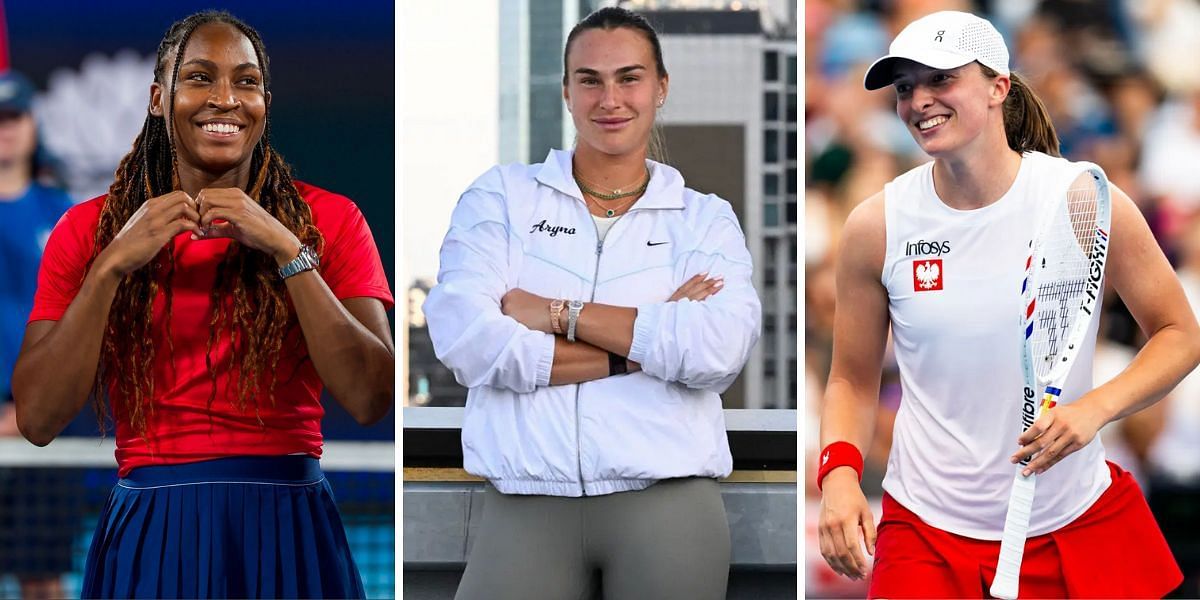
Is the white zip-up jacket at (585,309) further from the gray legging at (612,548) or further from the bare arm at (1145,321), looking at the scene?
the bare arm at (1145,321)

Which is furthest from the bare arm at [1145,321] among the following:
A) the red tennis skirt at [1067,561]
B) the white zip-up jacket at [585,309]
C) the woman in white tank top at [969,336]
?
the white zip-up jacket at [585,309]

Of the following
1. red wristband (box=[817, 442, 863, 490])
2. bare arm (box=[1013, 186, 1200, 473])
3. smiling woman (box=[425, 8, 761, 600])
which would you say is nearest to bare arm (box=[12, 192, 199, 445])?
smiling woman (box=[425, 8, 761, 600])

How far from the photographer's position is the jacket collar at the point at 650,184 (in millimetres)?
3436

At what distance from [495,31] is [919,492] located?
152cm

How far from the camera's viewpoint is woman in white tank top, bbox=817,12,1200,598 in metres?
3.10

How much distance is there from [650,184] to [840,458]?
79 centimetres

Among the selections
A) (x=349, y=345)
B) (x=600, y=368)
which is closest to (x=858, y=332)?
(x=600, y=368)

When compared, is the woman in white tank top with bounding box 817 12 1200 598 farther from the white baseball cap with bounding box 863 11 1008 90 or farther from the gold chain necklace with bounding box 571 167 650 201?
the gold chain necklace with bounding box 571 167 650 201

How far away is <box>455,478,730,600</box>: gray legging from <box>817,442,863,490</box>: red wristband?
0.90ft

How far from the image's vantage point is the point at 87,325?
3.10 metres

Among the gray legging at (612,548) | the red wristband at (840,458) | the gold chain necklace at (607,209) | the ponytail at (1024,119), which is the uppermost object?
the ponytail at (1024,119)

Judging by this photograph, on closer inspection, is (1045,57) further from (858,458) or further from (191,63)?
(191,63)

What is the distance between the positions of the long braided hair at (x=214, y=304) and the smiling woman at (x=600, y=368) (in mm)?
354

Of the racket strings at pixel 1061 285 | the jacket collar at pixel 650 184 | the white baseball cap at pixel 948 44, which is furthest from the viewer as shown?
the jacket collar at pixel 650 184
